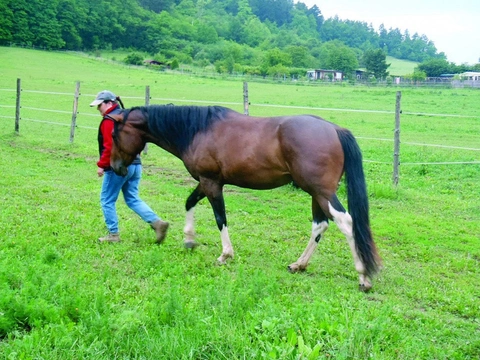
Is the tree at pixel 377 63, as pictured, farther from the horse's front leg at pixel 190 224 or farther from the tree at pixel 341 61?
the horse's front leg at pixel 190 224

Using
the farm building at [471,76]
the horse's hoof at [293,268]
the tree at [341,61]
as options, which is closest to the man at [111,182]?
the horse's hoof at [293,268]

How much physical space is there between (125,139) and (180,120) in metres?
0.74

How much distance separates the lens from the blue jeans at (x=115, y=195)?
19.9ft

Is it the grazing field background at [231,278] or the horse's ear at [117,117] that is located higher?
the horse's ear at [117,117]

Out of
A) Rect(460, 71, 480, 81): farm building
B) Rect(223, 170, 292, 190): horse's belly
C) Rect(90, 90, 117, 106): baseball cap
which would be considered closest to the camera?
Rect(223, 170, 292, 190): horse's belly

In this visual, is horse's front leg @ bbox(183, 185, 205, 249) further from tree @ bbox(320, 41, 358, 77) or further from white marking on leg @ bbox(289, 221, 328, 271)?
tree @ bbox(320, 41, 358, 77)

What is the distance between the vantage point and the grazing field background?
3.20 metres

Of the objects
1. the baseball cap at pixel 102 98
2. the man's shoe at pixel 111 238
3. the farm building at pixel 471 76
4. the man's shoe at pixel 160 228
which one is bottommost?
the man's shoe at pixel 111 238

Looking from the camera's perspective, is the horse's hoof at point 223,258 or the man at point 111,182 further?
the man at point 111,182

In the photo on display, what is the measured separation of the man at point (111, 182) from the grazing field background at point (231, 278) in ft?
0.80

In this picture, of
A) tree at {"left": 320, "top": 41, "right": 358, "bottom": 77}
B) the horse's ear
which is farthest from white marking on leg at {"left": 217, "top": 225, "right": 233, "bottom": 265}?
tree at {"left": 320, "top": 41, "right": 358, "bottom": 77}

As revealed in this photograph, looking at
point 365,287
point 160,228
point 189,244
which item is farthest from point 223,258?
point 365,287

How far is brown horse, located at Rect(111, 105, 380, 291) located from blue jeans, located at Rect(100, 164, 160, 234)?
18cm

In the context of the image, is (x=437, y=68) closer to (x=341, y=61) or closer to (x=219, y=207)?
(x=341, y=61)
